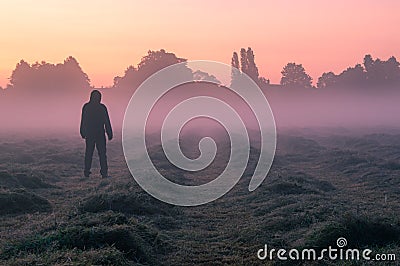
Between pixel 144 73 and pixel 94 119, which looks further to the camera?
pixel 144 73

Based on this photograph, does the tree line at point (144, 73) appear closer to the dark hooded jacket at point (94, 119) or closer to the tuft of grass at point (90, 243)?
the dark hooded jacket at point (94, 119)

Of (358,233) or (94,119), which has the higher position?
(94,119)

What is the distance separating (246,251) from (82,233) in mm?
3232

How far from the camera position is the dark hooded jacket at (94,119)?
19.4 metres

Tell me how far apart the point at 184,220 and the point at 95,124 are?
8441 mm

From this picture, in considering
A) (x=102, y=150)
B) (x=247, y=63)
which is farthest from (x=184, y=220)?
(x=247, y=63)

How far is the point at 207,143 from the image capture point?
144 feet

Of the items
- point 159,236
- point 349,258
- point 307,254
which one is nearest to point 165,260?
point 159,236

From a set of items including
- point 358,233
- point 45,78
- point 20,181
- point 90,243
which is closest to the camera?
point 90,243

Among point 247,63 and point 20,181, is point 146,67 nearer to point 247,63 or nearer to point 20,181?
point 247,63

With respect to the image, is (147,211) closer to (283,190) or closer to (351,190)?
(283,190)

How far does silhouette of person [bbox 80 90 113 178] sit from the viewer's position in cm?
1944

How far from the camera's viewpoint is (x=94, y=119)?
19.6 m

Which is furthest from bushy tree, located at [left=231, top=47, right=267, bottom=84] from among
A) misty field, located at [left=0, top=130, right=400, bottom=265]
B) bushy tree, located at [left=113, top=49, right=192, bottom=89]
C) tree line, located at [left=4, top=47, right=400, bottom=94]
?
misty field, located at [left=0, top=130, right=400, bottom=265]
